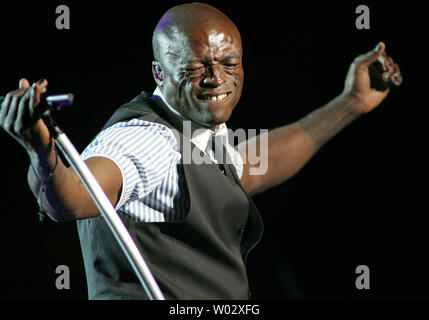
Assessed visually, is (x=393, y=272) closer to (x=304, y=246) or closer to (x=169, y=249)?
(x=304, y=246)

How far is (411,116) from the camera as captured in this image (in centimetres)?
202

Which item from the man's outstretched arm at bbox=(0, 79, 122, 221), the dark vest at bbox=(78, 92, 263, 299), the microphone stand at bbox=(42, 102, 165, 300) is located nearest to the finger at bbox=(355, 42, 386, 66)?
the dark vest at bbox=(78, 92, 263, 299)

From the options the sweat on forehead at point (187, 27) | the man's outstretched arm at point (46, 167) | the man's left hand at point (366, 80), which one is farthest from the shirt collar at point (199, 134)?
the man's left hand at point (366, 80)

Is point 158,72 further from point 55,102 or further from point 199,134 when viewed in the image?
point 55,102

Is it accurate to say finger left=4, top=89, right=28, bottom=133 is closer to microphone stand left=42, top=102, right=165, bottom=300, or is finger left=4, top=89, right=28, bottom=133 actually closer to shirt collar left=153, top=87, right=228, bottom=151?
microphone stand left=42, top=102, right=165, bottom=300

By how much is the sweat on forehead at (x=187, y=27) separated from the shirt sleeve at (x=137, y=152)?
200mm

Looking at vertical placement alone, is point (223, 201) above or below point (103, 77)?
below

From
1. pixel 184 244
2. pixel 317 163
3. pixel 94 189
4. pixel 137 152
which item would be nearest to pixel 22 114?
pixel 94 189

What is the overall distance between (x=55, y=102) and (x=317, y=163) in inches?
56.0

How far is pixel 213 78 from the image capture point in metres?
1.26

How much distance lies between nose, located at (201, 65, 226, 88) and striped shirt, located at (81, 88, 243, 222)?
142mm

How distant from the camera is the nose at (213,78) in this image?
1.26 m
